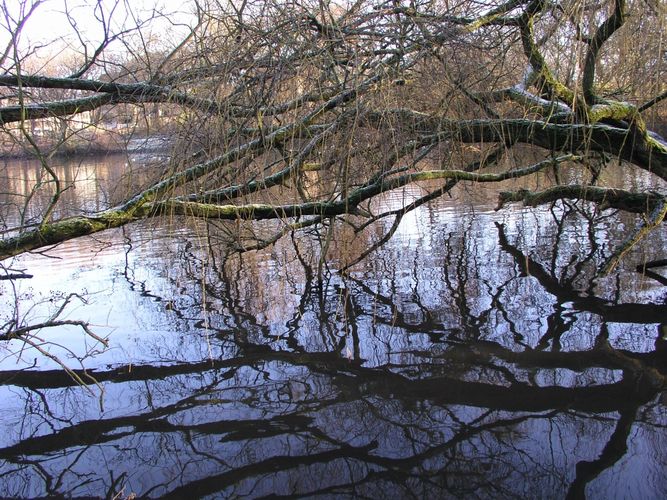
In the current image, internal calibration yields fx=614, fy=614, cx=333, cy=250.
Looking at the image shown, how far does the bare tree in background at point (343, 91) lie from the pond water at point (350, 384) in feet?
2.48

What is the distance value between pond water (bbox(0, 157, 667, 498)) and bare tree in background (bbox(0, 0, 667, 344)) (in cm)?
76

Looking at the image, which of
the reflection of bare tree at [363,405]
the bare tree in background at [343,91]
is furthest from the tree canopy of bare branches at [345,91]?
the reflection of bare tree at [363,405]

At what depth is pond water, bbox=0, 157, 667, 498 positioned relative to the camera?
356cm

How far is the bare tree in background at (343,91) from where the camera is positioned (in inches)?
166

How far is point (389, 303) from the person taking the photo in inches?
263

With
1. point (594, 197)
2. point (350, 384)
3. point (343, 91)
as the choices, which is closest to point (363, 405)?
point (350, 384)

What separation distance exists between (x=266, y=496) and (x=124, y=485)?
0.85 metres

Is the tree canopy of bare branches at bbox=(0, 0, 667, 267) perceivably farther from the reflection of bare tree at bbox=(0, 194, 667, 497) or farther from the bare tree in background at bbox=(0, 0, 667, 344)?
the reflection of bare tree at bbox=(0, 194, 667, 497)

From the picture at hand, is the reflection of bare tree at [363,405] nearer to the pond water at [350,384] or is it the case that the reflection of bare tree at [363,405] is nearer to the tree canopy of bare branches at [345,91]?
the pond water at [350,384]

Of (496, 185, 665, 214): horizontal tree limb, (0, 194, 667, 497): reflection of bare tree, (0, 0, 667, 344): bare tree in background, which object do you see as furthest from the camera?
(496, 185, 665, 214): horizontal tree limb

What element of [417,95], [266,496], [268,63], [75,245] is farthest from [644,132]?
[75,245]

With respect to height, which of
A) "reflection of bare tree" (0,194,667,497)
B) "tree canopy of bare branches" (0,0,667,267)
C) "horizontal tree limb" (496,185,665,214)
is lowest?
"reflection of bare tree" (0,194,667,497)

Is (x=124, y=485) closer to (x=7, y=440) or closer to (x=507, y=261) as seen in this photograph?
(x=7, y=440)

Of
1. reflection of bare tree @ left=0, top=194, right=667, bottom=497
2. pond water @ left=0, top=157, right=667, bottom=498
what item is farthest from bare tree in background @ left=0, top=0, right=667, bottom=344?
reflection of bare tree @ left=0, top=194, right=667, bottom=497
